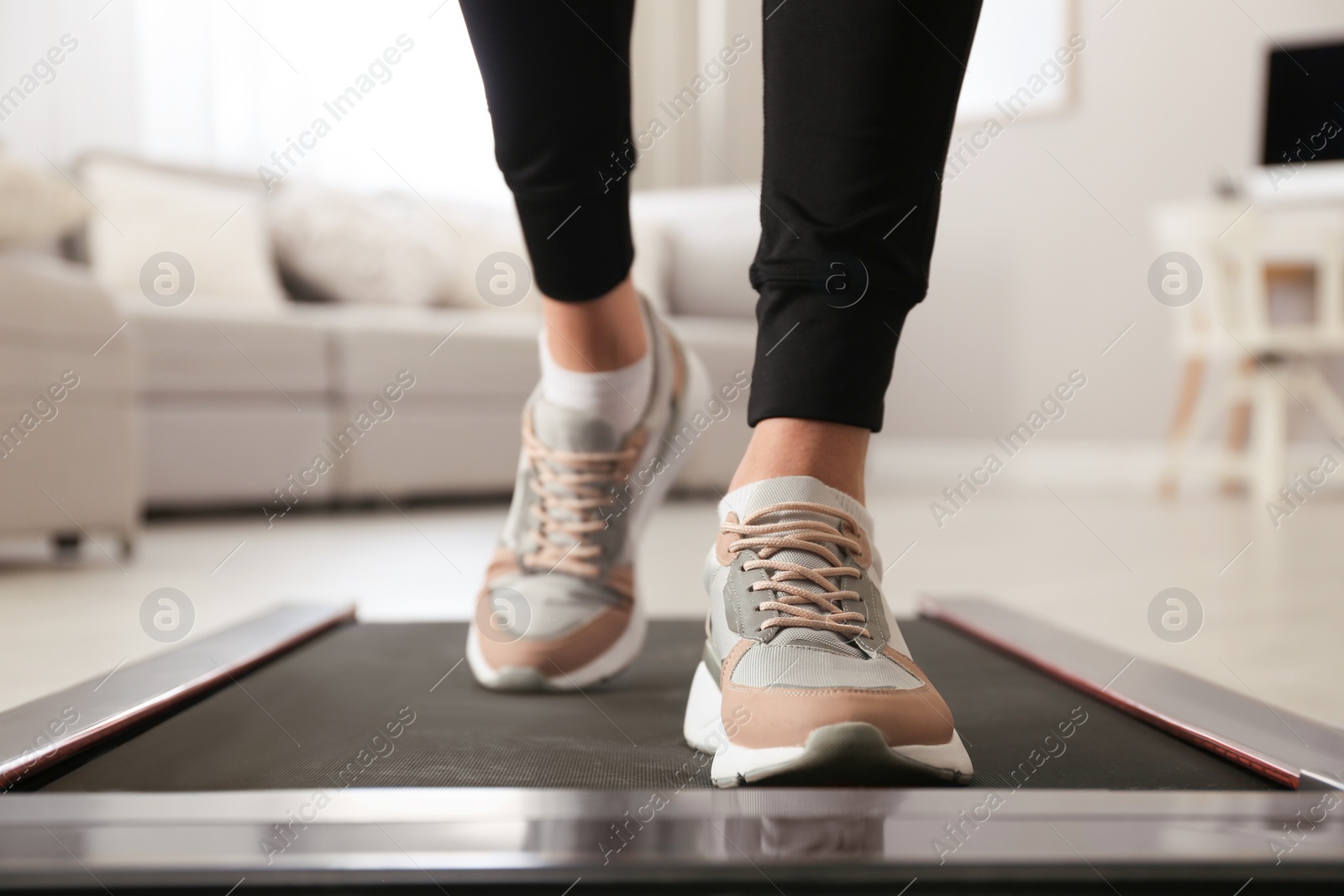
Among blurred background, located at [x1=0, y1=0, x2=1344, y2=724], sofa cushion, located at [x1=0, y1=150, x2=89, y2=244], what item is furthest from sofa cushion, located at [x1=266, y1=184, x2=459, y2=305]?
sofa cushion, located at [x1=0, y1=150, x2=89, y2=244]

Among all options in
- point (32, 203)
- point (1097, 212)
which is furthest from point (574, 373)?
point (1097, 212)

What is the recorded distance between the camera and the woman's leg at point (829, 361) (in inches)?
21.4

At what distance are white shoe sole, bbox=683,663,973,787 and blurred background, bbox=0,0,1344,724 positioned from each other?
0.72 meters

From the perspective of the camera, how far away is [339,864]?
1.30 ft

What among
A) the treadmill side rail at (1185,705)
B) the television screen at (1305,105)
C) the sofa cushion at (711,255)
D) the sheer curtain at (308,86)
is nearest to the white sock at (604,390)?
the treadmill side rail at (1185,705)

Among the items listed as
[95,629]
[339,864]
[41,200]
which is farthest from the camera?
[41,200]

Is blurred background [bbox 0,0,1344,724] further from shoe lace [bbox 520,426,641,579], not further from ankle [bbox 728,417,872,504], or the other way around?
ankle [bbox 728,417,872,504]

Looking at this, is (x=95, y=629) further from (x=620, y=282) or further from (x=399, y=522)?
(x=399, y=522)

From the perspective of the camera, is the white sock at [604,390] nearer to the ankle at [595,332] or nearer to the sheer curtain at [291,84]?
the ankle at [595,332]

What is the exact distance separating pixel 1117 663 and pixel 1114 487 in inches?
131

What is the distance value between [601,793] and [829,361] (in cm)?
27

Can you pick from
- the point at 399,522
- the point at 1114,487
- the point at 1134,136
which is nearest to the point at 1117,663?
the point at 399,522

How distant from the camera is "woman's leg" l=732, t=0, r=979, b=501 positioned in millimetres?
564

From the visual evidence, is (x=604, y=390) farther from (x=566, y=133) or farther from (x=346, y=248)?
(x=346, y=248)
